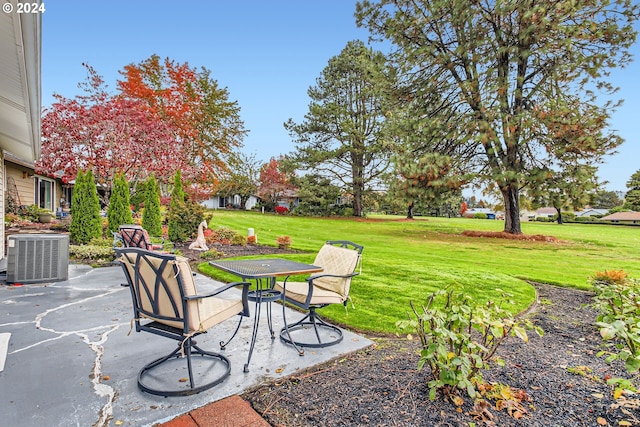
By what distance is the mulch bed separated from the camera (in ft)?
7.02

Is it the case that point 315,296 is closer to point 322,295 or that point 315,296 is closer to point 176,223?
point 322,295

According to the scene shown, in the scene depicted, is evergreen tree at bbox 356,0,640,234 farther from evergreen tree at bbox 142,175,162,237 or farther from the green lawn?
evergreen tree at bbox 142,175,162,237

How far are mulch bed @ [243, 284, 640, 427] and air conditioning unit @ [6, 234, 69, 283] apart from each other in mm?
5262

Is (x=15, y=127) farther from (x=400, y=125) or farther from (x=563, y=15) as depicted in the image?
(x=563, y=15)

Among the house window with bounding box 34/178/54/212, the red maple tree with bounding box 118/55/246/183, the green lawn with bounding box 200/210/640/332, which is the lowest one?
the green lawn with bounding box 200/210/640/332

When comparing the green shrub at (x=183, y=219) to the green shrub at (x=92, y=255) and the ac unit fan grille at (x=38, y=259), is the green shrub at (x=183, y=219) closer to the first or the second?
the green shrub at (x=92, y=255)

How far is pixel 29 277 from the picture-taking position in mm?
5594

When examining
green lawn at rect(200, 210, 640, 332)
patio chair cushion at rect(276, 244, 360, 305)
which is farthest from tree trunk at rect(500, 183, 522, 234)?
patio chair cushion at rect(276, 244, 360, 305)

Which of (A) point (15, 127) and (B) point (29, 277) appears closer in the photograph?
(B) point (29, 277)

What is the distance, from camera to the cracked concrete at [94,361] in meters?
2.17

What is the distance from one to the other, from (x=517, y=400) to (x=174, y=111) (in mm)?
23729

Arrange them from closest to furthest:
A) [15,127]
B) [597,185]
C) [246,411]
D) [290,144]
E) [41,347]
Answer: [246,411]
[41,347]
[15,127]
[597,185]
[290,144]

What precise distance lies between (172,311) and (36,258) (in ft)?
16.0

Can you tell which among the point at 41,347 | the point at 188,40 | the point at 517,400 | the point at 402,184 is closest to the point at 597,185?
the point at 402,184
